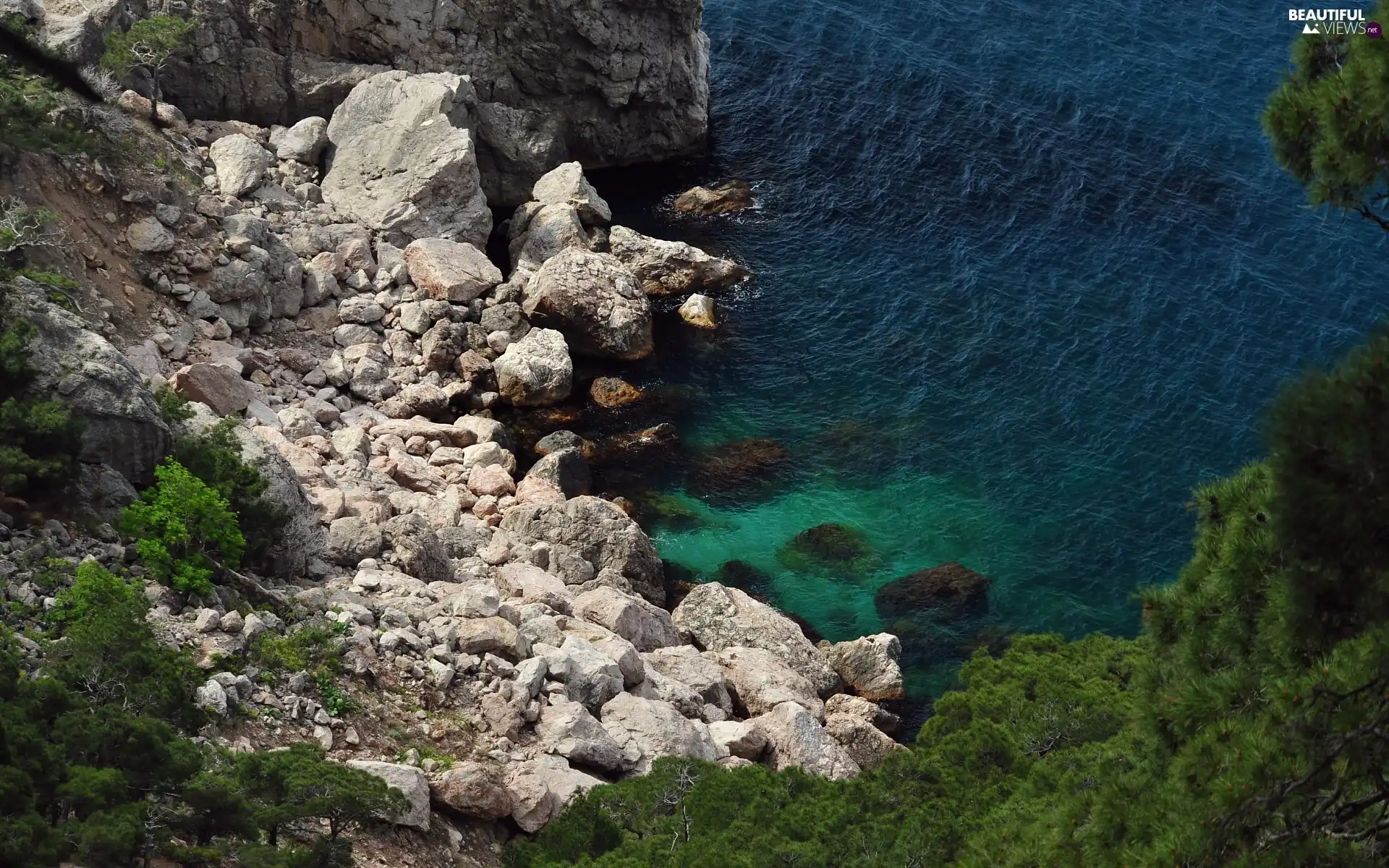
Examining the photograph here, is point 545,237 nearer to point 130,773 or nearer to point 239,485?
point 239,485

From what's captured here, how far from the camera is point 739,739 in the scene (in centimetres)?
3234

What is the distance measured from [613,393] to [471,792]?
24386 millimetres

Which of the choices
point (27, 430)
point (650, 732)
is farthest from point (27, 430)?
point (650, 732)

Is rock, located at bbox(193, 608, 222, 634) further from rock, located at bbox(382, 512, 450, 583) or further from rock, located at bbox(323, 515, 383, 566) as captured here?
rock, located at bbox(382, 512, 450, 583)

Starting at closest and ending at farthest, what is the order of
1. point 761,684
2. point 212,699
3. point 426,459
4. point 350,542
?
1. point 212,699
2. point 350,542
3. point 761,684
4. point 426,459

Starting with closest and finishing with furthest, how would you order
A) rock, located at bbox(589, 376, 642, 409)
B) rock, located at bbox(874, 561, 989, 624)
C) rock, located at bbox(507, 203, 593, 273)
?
rock, located at bbox(874, 561, 989, 624)
rock, located at bbox(589, 376, 642, 409)
rock, located at bbox(507, 203, 593, 273)

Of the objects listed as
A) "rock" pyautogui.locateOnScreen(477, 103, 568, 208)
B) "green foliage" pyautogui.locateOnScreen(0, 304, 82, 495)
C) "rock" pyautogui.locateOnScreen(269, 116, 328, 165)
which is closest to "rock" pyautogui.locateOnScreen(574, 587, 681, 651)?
"green foliage" pyautogui.locateOnScreen(0, 304, 82, 495)

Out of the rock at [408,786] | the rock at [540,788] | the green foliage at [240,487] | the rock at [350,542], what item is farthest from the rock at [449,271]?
the rock at [408,786]

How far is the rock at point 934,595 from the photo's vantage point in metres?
41.5

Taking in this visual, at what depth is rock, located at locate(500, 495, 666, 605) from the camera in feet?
130

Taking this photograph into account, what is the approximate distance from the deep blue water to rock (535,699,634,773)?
1286cm

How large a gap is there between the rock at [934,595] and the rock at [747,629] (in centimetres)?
358

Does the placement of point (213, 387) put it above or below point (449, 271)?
below

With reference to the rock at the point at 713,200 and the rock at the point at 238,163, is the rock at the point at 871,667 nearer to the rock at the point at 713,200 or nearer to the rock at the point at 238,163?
the rock at the point at 713,200
